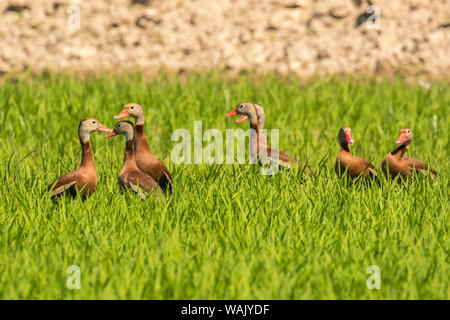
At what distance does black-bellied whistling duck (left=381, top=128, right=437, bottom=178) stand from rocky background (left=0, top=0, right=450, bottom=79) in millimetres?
4961

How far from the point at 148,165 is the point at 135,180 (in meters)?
0.40

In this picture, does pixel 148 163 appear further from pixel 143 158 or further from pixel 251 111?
pixel 251 111

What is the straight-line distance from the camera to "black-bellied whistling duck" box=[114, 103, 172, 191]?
19.7ft

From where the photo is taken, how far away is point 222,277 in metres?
4.29

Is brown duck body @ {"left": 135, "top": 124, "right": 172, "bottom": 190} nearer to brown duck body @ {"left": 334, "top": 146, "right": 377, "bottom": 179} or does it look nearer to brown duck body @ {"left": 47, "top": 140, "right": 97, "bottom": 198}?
brown duck body @ {"left": 47, "top": 140, "right": 97, "bottom": 198}

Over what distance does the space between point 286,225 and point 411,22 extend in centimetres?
756

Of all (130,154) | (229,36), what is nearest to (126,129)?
(130,154)

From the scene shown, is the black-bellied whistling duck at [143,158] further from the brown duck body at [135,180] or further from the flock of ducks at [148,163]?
the brown duck body at [135,180]

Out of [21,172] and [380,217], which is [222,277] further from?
[21,172]

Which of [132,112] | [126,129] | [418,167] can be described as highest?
[132,112]

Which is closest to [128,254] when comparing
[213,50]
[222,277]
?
[222,277]

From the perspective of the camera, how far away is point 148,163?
6.01 m

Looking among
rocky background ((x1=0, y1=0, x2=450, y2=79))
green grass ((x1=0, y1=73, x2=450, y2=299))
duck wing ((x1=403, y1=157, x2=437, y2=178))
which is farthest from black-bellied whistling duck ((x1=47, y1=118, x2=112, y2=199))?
rocky background ((x1=0, y1=0, x2=450, y2=79))
